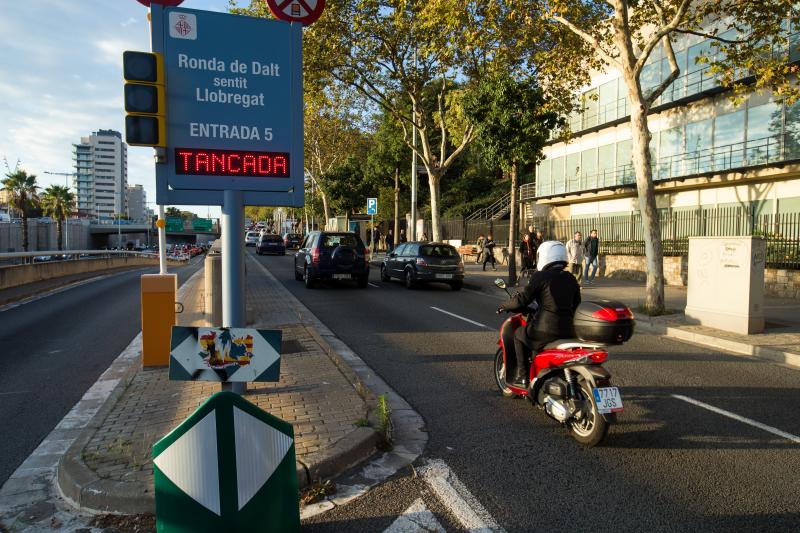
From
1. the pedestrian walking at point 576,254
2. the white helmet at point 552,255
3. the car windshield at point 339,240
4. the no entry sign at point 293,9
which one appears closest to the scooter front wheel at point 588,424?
the white helmet at point 552,255

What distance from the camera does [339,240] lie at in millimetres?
17562

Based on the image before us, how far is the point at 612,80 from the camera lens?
3017 cm

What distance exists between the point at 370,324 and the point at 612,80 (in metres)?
25.7

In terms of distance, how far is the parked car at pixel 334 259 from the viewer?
16781mm

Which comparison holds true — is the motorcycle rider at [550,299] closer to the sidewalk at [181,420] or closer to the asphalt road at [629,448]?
the asphalt road at [629,448]

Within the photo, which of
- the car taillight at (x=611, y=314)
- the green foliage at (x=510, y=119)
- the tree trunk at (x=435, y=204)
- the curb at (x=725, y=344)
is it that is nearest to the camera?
the car taillight at (x=611, y=314)

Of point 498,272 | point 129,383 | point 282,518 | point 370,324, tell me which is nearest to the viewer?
point 282,518

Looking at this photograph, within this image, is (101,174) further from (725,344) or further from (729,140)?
(725,344)

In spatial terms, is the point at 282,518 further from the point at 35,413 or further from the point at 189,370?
the point at 35,413

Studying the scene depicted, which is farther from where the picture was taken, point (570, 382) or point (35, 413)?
point (35, 413)

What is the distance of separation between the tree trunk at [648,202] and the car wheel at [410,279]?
279 inches

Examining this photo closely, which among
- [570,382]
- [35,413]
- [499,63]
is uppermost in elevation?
[499,63]

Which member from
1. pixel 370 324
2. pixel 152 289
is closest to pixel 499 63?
pixel 370 324

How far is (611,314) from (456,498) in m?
1.92
